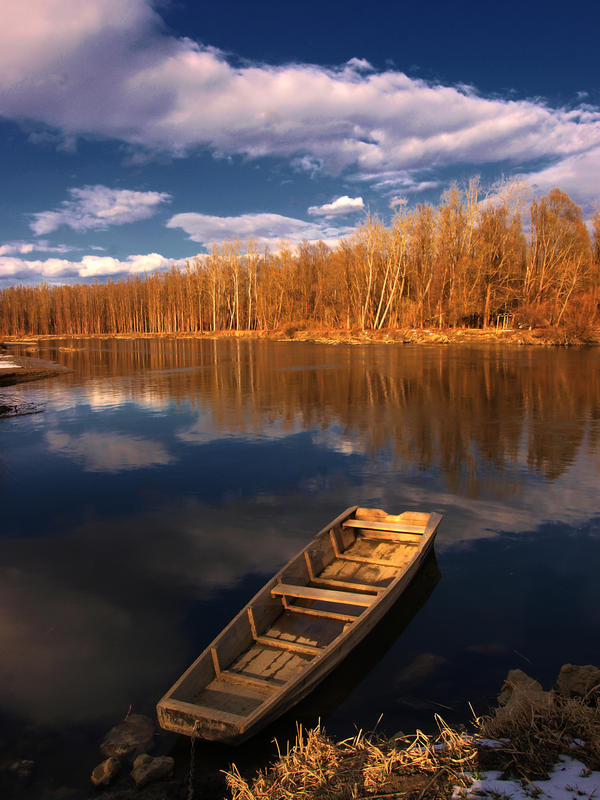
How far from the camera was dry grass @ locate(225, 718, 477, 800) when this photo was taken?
3.32m

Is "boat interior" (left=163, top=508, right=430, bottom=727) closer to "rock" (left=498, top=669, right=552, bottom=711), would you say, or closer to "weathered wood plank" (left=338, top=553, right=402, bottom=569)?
"weathered wood plank" (left=338, top=553, right=402, bottom=569)

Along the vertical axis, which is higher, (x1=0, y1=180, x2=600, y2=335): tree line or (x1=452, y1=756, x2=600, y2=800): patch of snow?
(x1=0, y1=180, x2=600, y2=335): tree line

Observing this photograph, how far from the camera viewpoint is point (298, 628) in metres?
5.51

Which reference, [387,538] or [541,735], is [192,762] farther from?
[387,538]

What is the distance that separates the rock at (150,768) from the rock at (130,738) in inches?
10.4

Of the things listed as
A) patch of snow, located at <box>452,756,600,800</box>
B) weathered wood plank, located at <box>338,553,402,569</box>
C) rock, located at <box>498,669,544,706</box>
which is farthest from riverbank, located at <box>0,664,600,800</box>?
weathered wood plank, located at <box>338,553,402,569</box>

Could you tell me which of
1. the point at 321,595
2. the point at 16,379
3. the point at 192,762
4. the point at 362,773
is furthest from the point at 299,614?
the point at 16,379

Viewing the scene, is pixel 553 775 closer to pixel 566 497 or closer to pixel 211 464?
pixel 566 497

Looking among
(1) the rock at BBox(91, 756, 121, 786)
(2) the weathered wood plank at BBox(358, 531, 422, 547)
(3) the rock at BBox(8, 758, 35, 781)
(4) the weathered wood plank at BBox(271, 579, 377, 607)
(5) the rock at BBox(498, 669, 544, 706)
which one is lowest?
(3) the rock at BBox(8, 758, 35, 781)

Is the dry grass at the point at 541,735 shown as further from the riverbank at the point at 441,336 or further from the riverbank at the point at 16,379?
the riverbank at the point at 441,336

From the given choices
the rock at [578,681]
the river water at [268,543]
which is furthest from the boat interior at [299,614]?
the rock at [578,681]

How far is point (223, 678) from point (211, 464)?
8.91 meters

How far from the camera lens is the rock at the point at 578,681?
14.7ft

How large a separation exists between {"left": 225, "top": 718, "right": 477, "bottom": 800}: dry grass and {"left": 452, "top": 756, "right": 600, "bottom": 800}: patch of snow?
4.8 inches
